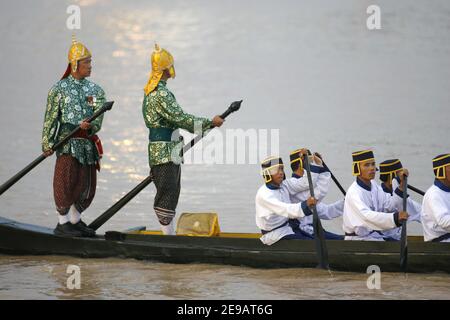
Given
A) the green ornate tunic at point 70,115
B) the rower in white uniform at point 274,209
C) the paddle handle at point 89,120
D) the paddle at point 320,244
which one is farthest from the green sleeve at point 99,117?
the paddle at point 320,244

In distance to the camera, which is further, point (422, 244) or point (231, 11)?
point (231, 11)

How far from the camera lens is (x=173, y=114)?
8.50 metres

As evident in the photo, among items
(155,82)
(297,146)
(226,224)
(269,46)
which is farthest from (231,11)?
(155,82)

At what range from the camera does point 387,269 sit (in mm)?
7637

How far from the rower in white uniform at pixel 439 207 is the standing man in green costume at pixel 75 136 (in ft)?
8.70

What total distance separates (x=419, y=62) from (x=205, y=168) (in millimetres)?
6879

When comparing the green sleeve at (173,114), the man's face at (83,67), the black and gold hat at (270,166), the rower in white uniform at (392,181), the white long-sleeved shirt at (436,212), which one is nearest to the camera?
the white long-sleeved shirt at (436,212)

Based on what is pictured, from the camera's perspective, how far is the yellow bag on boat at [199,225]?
845cm

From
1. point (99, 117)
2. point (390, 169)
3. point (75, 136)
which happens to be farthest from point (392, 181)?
point (75, 136)

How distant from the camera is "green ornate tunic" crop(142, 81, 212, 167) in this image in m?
8.45

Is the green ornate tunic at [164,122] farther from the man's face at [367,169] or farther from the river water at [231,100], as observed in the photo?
the man's face at [367,169]

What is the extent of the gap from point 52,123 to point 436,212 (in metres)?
3.07

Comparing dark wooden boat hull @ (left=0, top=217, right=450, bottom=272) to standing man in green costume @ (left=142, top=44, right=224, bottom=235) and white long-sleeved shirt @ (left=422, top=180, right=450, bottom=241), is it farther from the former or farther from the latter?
standing man in green costume @ (left=142, top=44, right=224, bottom=235)
